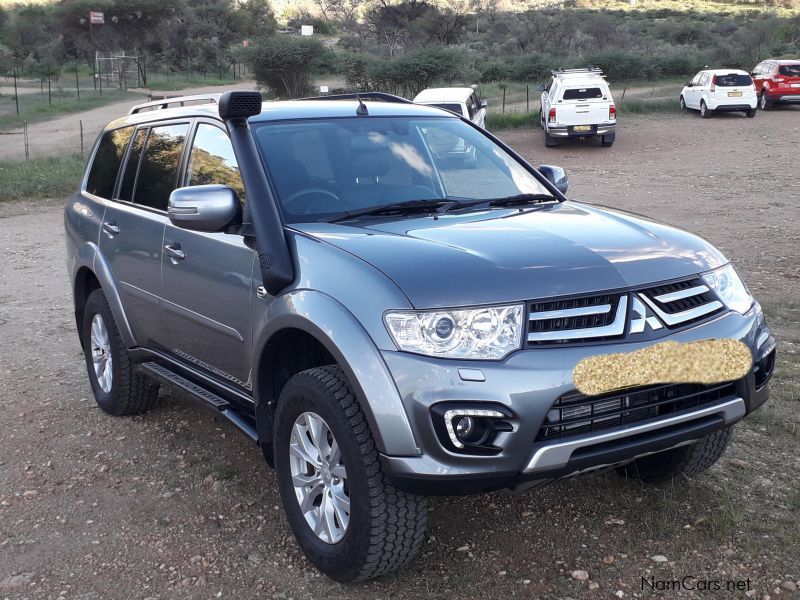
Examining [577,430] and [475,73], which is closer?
[577,430]

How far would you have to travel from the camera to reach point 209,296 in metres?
3.99

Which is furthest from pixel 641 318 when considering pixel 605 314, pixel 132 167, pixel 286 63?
pixel 286 63

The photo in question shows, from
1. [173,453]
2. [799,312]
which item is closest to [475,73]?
[799,312]

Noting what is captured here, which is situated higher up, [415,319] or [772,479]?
[415,319]

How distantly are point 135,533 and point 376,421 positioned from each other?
156cm

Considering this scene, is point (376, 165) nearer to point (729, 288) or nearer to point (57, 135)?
point (729, 288)

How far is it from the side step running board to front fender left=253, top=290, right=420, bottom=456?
77 centimetres

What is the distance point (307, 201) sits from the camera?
12.7 feet

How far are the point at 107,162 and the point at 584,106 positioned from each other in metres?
17.5

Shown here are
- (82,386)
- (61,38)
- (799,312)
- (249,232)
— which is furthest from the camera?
(61,38)

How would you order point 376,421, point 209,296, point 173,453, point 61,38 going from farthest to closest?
point 61,38, point 173,453, point 209,296, point 376,421

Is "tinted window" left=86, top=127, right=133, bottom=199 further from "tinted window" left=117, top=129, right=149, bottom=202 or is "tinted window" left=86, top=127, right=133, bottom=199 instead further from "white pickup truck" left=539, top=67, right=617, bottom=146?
"white pickup truck" left=539, top=67, right=617, bottom=146

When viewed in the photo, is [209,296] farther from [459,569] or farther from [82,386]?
[82,386]

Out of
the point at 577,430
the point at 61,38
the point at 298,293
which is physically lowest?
the point at 577,430
